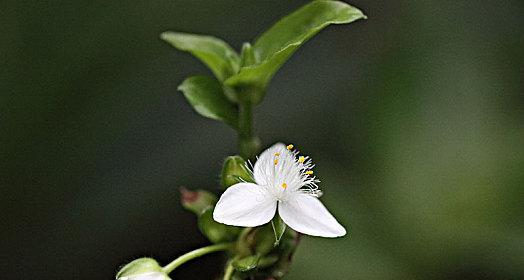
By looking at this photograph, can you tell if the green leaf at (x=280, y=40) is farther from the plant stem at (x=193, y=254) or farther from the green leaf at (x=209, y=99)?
the plant stem at (x=193, y=254)

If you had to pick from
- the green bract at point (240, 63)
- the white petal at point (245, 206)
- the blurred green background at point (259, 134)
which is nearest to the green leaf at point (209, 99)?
the green bract at point (240, 63)

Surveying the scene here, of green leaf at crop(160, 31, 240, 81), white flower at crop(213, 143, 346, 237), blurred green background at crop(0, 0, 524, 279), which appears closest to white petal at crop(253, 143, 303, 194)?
white flower at crop(213, 143, 346, 237)

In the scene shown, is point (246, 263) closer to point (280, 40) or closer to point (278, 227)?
point (278, 227)

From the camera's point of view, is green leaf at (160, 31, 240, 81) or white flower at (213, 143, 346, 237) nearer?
white flower at (213, 143, 346, 237)

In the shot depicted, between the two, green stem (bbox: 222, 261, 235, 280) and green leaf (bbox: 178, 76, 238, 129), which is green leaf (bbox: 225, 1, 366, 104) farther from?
green stem (bbox: 222, 261, 235, 280)

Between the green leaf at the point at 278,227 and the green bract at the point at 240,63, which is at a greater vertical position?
the green bract at the point at 240,63

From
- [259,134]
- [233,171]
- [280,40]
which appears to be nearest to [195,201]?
[233,171]

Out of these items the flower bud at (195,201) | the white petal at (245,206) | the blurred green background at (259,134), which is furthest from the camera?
the blurred green background at (259,134)
